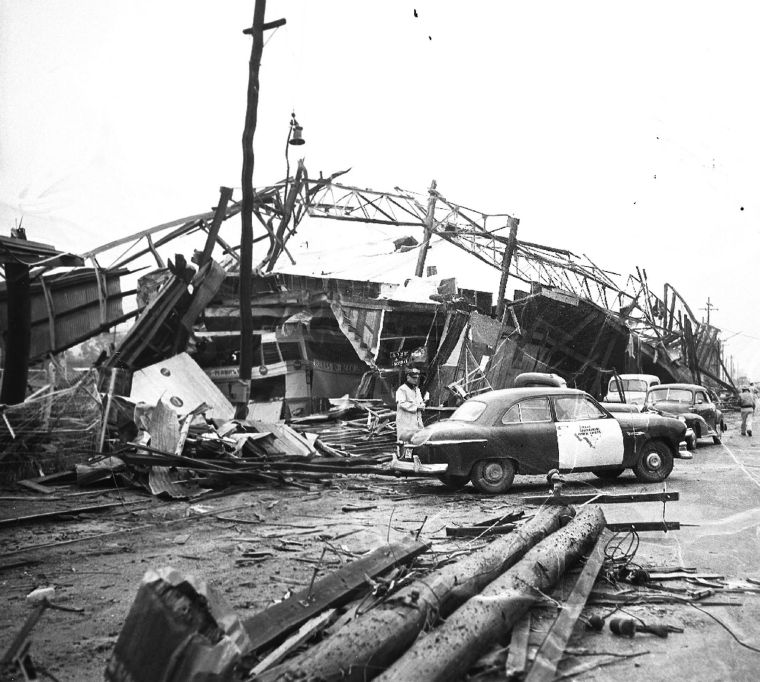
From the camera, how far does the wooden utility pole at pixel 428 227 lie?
88.8 feet

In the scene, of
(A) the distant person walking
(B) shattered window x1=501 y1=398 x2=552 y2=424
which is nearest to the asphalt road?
(B) shattered window x1=501 y1=398 x2=552 y2=424

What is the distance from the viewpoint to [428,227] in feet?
88.7

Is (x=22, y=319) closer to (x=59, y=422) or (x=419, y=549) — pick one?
(x=59, y=422)

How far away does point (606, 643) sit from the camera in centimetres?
396

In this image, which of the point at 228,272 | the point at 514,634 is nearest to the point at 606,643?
the point at 514,634

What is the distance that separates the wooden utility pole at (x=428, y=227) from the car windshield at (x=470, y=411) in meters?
16.5

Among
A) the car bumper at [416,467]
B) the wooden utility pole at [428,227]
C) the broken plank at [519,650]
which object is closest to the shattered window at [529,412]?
the car bumper at [416,467]

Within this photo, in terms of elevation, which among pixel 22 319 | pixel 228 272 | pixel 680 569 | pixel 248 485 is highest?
pixel 228 272

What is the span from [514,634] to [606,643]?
25.4 inches

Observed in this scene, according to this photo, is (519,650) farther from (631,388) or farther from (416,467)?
(631,388)

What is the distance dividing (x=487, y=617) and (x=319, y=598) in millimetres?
939

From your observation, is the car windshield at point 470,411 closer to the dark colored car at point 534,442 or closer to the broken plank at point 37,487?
the dark colored car at point 534,442

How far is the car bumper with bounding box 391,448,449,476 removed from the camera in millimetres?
10195

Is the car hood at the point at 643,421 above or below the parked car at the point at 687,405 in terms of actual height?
above
